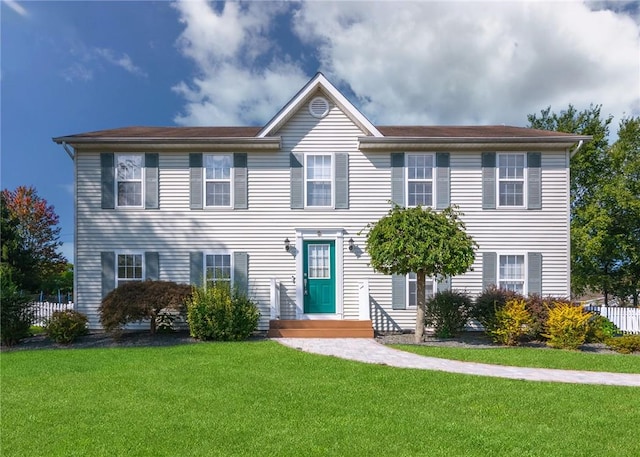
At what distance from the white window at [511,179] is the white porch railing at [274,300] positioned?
7.12m

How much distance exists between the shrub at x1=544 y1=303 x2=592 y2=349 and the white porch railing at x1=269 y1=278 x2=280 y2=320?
6967mm

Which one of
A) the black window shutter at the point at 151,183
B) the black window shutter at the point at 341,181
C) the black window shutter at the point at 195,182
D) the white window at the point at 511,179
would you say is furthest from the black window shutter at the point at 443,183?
the black window shutter at the point at 151,183

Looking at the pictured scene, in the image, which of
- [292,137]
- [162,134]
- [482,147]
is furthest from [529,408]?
[162,134]

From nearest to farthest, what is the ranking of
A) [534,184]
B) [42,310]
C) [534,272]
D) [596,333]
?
[596,333], [534,272], [534,184], [42,310]

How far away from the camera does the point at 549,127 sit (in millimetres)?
22125

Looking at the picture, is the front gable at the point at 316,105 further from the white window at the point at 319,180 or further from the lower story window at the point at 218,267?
the lower story window at the point at 218,267

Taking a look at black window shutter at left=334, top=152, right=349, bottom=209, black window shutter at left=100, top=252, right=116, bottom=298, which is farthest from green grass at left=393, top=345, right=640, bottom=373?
black window shutter at left=100, top=252, right=116, bottom=298

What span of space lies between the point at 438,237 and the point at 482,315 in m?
2.78

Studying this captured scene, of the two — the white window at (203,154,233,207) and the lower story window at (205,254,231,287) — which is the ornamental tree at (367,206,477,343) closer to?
the lower story window at (205,254,231,287)

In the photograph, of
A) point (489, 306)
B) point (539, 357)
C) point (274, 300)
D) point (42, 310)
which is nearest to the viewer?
point (539, 357)

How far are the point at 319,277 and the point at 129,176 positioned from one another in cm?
651

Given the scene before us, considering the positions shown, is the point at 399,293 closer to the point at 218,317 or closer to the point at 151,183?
the point at 218,317

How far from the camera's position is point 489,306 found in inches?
419

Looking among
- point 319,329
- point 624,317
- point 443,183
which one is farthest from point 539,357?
point 624,317
